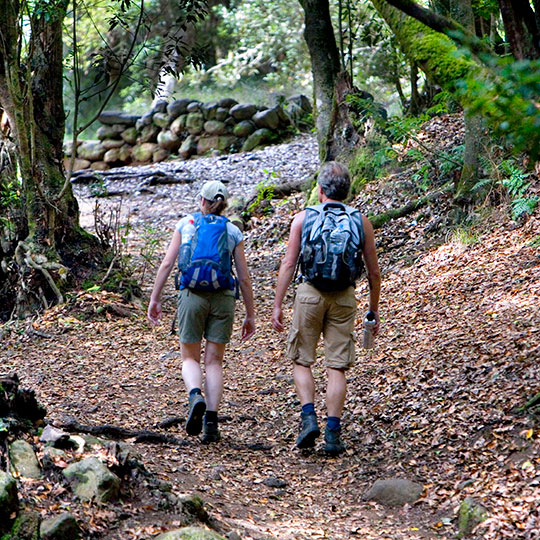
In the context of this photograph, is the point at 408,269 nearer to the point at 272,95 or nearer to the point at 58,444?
the point at 58,444

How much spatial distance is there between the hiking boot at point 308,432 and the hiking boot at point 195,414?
685 millimetres

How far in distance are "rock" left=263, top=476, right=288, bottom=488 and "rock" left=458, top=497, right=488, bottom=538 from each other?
3.72ft

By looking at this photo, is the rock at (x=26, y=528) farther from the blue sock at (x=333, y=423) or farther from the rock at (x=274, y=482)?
the blue sock at (x=333, y=423)

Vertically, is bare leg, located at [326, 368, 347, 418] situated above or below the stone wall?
below

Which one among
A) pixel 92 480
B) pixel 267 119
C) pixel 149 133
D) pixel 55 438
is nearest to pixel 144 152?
pixel 149 133

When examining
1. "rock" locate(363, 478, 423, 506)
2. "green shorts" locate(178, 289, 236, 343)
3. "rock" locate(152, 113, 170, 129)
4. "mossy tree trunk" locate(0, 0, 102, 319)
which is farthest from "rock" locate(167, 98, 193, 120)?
"rock" locate(363, 478, 423, 506)

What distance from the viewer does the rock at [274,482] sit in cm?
448

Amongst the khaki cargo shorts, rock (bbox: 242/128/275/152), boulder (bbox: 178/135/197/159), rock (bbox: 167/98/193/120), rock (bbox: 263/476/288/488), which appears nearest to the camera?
rock (bbox: 263/476/288/488)

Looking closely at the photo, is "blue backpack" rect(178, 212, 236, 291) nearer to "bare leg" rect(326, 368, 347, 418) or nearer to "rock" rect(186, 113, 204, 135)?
"bare leg" rect(326, 368, 347, 418)

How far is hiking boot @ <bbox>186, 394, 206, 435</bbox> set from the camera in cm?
487

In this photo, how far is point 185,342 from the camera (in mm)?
5098

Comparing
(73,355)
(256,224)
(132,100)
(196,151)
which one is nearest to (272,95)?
(196,151)

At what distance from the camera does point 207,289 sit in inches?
194

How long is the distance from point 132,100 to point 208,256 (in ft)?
84.8
